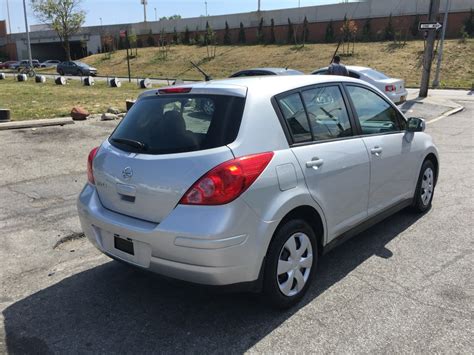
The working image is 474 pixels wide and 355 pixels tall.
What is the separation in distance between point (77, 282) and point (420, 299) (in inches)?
109

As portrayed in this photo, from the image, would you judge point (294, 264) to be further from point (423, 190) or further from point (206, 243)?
point (423, 190)

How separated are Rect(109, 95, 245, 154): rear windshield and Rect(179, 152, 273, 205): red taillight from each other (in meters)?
0.20

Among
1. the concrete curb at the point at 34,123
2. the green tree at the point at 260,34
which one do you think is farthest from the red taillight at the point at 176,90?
the green tree at the point at 260,34

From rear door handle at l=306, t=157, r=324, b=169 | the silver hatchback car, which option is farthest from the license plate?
rear door handle at l=306, t=157, r=324, b=169

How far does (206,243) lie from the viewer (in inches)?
109

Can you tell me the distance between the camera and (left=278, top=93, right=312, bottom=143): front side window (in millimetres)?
3352

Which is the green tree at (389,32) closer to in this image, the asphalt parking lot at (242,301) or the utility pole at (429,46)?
the utility pole at (429,46)

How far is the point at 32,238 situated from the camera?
471 centimetres

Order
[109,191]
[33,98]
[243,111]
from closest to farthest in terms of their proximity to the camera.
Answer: [243,111] < [109,191] < [33,98]

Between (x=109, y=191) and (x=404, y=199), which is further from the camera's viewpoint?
(x=404, y=199)

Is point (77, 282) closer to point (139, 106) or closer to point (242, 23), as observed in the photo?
point (139, 106)

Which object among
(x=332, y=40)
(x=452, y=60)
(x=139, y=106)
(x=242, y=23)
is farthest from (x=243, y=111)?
(x=242, y=23)

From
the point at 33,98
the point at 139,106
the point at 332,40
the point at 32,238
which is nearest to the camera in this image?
the point at 139,106

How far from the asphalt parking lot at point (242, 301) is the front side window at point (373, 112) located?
1.14m
